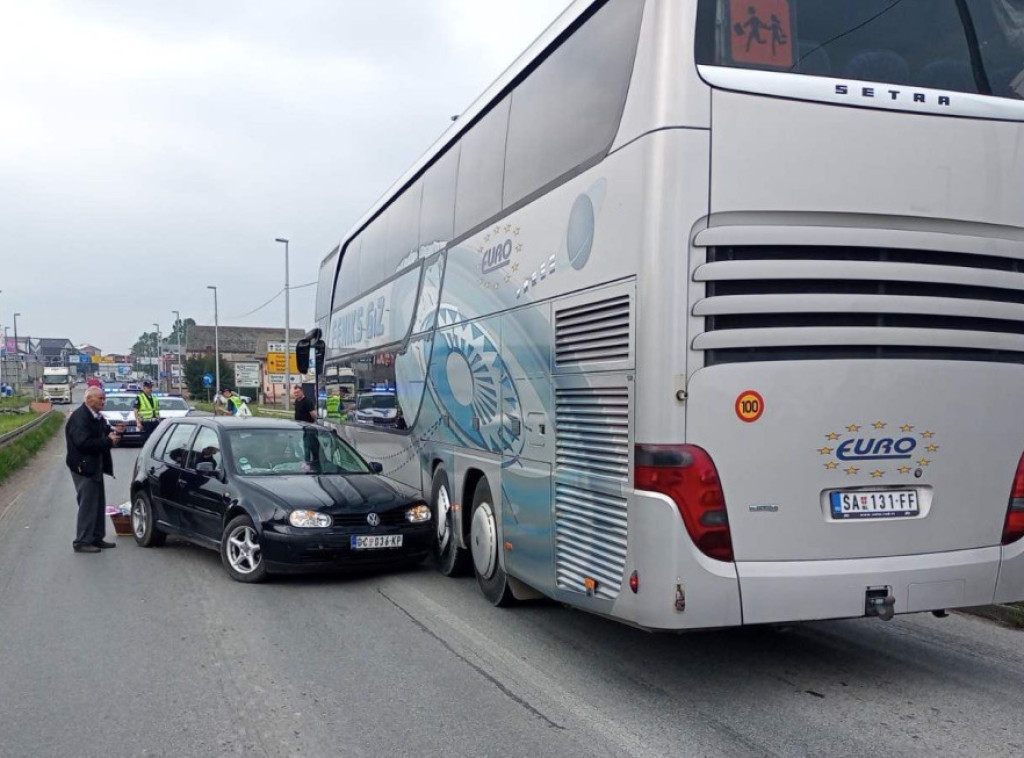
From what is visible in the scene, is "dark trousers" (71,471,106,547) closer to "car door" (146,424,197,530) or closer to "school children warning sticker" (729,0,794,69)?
"car door" (146,424,197,530)

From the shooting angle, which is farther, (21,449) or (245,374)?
(245,374)

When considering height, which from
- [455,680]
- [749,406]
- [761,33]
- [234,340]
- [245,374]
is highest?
[234,340]

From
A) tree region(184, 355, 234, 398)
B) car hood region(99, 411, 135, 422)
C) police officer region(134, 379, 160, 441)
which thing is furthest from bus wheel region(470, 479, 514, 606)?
tree region(184, 355, 234, 398)

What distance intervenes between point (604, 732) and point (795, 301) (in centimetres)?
246

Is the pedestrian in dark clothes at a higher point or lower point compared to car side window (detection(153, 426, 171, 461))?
higher

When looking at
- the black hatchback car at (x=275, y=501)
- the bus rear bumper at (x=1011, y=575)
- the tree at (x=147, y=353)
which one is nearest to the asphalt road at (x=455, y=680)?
the black hatchback car at (x=275, y=501)

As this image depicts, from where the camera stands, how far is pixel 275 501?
829cm

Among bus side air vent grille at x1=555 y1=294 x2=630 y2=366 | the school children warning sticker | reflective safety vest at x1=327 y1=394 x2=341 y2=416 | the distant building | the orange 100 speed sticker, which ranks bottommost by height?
reflective safety vest at x1=327 y1=394 x2=341 y2=416

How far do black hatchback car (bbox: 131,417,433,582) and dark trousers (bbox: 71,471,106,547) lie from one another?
0.52m

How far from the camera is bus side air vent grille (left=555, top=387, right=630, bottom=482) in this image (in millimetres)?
5051

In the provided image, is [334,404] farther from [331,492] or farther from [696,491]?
[696,491]

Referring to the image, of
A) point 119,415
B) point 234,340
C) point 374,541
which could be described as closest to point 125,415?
point 119,415

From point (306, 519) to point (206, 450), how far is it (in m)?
1.92

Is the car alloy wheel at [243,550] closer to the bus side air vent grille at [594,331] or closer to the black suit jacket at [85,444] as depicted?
the black suit jacket at [85,444]
